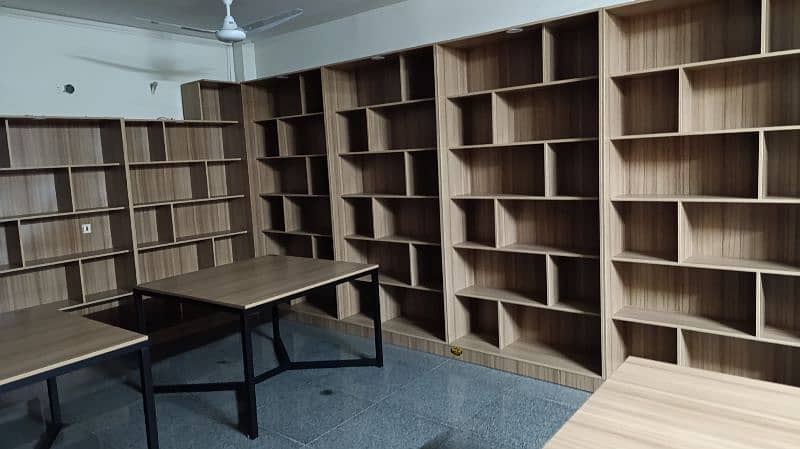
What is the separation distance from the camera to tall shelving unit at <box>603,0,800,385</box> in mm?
3148

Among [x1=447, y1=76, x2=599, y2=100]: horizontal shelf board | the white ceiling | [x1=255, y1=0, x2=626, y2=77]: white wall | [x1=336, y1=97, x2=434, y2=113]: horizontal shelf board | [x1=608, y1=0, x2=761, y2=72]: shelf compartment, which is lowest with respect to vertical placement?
[x1=447, y1=76, x2=599, y2=100]: horizontal shelf board

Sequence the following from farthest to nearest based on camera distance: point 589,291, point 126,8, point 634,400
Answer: point 126,8, point 589,291, point 634,400

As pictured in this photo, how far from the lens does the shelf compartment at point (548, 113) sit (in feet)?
12.4

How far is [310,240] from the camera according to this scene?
18.8ft

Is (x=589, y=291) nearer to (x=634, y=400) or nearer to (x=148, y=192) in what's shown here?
(x=634, y=400)

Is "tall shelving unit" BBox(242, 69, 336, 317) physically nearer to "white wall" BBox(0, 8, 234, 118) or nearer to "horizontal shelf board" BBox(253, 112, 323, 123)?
"horizontal shelf board" BBox(253, 112, 323, 123)

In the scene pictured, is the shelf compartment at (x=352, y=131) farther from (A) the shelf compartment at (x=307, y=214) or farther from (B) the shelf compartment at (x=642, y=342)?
(B) the shelf compartment at (x=642, y=342)

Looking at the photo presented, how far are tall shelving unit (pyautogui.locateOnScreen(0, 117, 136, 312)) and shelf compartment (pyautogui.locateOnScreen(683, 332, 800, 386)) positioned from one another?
443cm

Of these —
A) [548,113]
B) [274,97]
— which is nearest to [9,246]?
[274,97]

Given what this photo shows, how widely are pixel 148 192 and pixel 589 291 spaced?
4.01 meters

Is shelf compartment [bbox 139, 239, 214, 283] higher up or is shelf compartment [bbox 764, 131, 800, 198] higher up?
shelf compartment [bbox 764, 131, 800, 198]

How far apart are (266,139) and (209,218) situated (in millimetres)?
1001

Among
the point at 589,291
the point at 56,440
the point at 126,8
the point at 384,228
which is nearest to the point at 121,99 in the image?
the point at 126,8

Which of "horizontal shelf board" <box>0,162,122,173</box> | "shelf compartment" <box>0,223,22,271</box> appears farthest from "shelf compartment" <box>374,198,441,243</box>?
"shelf compartment" <box>0,223,22,271</box>
